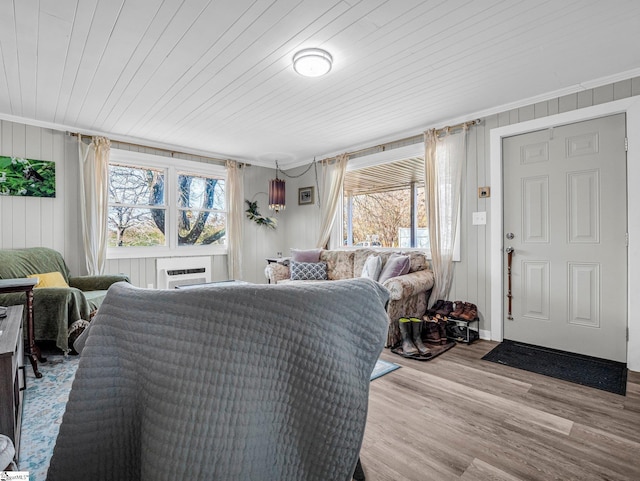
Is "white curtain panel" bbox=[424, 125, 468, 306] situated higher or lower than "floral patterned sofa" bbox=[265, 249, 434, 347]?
higher

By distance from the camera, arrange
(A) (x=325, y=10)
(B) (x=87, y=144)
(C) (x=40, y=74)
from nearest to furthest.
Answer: (A) (x=325, y=10) → (C) (x=40, y=74) → (B) (x=87, y=144)

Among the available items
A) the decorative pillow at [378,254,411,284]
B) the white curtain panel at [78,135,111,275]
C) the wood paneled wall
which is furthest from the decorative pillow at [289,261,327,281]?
the white curtain panel at [78,135,111,275]

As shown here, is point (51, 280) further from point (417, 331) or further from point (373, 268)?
point (417, 331)

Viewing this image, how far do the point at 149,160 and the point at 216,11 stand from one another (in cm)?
311

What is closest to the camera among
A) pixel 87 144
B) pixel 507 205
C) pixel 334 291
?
pixel 334 291

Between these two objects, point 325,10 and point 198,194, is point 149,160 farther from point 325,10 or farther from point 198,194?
point 325,10

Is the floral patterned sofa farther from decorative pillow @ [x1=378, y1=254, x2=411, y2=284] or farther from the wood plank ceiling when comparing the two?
the wood plank ceiling

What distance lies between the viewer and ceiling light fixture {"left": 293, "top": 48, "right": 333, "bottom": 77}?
2.23m

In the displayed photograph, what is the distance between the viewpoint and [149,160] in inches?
174

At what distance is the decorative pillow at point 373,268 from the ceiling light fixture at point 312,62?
6.98ft

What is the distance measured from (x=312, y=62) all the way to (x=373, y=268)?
2.26 m

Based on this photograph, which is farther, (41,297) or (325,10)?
(41,297)

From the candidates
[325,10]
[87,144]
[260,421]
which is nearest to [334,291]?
[260,421]

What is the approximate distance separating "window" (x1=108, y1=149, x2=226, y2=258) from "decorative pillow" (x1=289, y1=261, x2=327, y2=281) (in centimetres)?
139
